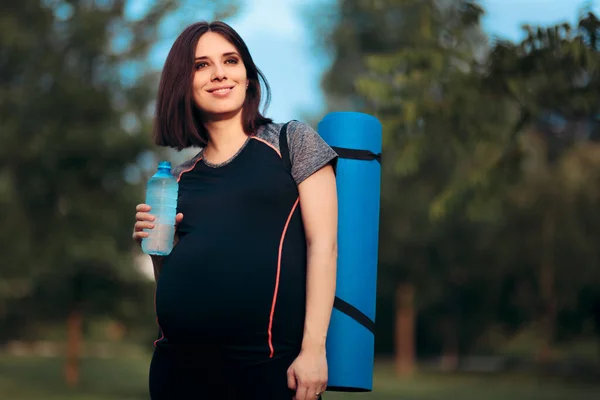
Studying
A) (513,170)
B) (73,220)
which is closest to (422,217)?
(73,220)

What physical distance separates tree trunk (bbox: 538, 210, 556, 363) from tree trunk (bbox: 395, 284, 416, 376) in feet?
15.6

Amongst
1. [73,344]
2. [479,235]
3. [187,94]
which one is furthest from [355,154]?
[479,235]

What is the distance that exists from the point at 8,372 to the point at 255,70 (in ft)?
87.6

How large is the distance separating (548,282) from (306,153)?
1133 inches

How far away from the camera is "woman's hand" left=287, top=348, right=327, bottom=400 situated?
8.68 feet

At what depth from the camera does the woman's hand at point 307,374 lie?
264cm

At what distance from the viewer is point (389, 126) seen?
360 inches

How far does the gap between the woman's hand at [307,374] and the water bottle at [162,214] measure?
55cm

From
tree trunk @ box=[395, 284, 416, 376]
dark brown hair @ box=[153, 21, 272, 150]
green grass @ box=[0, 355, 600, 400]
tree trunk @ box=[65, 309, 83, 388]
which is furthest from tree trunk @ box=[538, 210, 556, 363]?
dark brown hair @ box=[153, 21, 272, 150]

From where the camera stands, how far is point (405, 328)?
35531 millimetres

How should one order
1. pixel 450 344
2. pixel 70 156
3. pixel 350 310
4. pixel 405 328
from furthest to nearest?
1. pixel 450 344
2. pixel 405 328
3. pixel 70 156
4. pixel 350 310

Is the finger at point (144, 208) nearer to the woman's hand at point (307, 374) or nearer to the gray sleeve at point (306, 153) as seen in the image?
the gray sleeve at point (306, 153)

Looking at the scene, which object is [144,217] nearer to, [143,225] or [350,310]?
[143,225]

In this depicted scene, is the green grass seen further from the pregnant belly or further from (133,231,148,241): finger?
the pregnant belly
